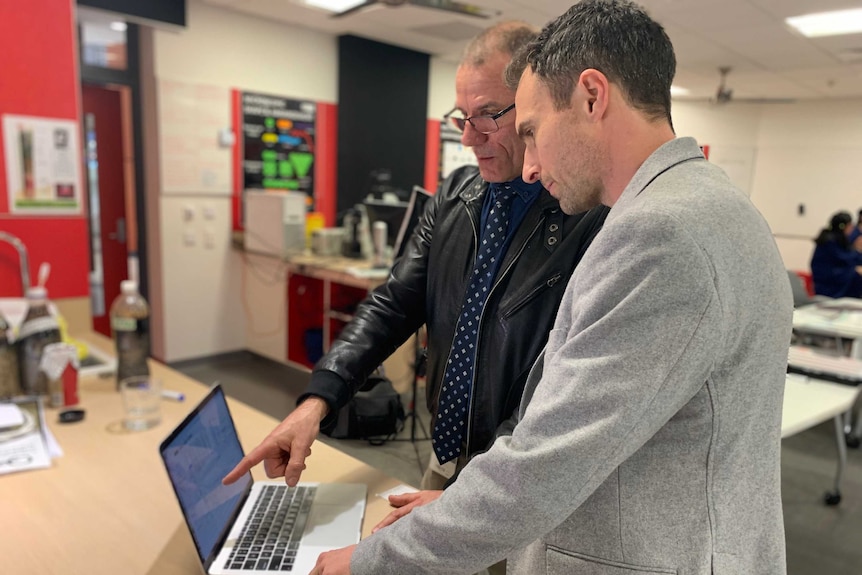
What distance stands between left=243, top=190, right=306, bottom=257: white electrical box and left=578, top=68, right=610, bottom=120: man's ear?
3915mm

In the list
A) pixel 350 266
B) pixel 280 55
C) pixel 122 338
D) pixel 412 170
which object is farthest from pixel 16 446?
pixel 412 170

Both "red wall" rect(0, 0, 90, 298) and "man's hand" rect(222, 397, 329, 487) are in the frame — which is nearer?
"man's hand" rect(222, 397, 329, 487)

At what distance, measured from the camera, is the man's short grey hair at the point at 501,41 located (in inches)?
45.2

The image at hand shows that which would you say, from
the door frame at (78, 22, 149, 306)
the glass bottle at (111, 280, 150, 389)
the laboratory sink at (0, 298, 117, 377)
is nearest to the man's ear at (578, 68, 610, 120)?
the glass bottle at (111, 280, 150, 389)

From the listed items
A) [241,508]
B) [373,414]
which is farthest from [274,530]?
[373,414]

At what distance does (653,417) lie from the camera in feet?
2.01

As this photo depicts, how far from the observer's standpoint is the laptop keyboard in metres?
0.97

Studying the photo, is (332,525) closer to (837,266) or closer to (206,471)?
(206,471)

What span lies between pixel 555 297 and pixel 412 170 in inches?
198

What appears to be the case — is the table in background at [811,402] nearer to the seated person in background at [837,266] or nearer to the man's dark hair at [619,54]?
the man's dark hair at [619,54]

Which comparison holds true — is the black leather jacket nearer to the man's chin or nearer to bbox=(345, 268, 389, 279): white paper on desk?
the man's chin

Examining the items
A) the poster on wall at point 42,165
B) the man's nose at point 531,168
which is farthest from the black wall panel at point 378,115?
the man's nose at point 531,168

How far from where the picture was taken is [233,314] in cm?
492

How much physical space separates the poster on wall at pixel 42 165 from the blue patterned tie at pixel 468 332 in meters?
1.86
